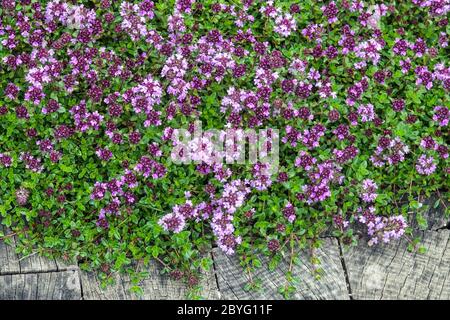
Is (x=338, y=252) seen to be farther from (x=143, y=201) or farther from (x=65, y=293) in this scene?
(x=65, y=293)

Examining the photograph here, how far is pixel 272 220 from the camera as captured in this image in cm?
491

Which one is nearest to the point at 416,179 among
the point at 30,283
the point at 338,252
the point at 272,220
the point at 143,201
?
the point at 338,252

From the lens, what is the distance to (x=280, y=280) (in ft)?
16.0

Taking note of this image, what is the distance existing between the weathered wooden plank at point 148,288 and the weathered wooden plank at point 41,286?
0.08 meters

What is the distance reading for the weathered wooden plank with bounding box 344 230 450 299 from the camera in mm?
4922

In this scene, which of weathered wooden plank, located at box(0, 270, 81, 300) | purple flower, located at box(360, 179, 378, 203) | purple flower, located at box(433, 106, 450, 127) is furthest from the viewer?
purple flower, located at box(433, 106, 450, 127)

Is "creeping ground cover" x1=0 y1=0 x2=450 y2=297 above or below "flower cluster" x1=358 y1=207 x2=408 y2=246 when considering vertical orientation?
above

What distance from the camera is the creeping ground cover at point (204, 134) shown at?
15.6 ft

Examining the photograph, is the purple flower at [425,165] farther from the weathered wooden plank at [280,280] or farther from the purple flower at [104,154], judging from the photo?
the purple flower at [104,154]

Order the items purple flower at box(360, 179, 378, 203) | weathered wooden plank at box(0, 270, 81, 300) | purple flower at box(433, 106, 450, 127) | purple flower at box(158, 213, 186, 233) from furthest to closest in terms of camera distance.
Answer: purple flower at box(433, 106, 450, 127) → purple flower at box(360, 179, 378, 203) → weathered wooden plank at box(0, 270, 81, 300) → purple flower at box(158, 213, 186, 233)

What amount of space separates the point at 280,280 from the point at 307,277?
205mm

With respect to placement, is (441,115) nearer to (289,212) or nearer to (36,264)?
(289,212)

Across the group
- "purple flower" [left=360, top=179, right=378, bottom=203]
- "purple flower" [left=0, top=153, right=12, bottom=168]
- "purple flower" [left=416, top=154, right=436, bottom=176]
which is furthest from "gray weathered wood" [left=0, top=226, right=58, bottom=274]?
"purple flower" [left=416, top=154, right=436, bottom=176]

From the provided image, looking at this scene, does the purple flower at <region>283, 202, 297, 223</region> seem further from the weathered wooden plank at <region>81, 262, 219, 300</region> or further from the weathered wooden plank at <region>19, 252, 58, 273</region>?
the weathered wooden plank at <region>19, 252, 58, 273</region>
